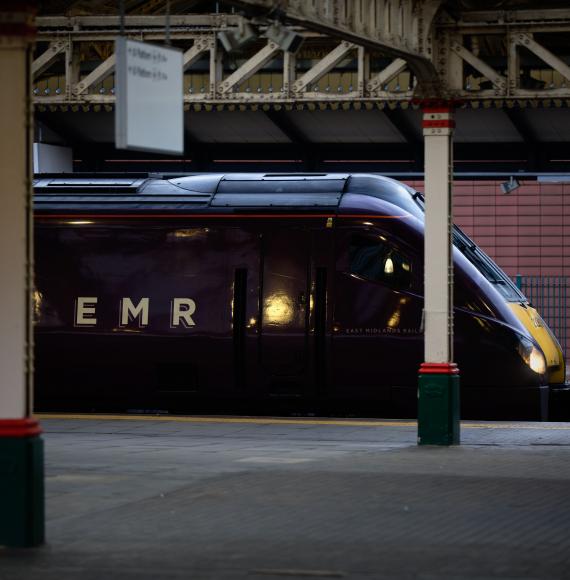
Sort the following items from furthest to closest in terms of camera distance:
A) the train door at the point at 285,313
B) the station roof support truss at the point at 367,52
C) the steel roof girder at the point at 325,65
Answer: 1. the train door at the point at 285,313
2. the steel roof girder at the point at 325,65
3. the station roof support truss at the point at 367,52

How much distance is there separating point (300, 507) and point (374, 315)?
313 inches

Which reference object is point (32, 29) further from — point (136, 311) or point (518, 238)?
point (518, 238)

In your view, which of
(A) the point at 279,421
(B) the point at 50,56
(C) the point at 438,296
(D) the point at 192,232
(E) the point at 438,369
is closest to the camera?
(E) the point at 438,369

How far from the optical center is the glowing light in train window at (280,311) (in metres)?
18.5

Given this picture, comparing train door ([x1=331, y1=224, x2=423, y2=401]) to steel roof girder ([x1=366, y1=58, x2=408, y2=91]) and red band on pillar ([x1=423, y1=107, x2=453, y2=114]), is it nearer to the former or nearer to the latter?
steel roof girder ([x1=366, y1=58, x2=408, y2=91])

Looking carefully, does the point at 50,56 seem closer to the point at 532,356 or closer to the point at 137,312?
the point at 137,312

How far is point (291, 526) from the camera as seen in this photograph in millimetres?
9609

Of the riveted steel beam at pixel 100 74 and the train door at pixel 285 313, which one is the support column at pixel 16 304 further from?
the train door at pixel 285 313

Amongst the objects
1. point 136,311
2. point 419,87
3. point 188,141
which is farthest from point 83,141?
point 419,87

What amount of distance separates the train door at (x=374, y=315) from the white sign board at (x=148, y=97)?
8526 millimetres

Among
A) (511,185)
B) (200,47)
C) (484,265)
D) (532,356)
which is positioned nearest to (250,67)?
(200,47)

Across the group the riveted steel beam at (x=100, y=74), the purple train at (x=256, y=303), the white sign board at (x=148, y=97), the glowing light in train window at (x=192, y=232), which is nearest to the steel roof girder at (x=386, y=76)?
the purple train at (x=256, y=303)

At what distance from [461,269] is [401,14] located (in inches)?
173

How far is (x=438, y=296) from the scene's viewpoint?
1509 centimetres
